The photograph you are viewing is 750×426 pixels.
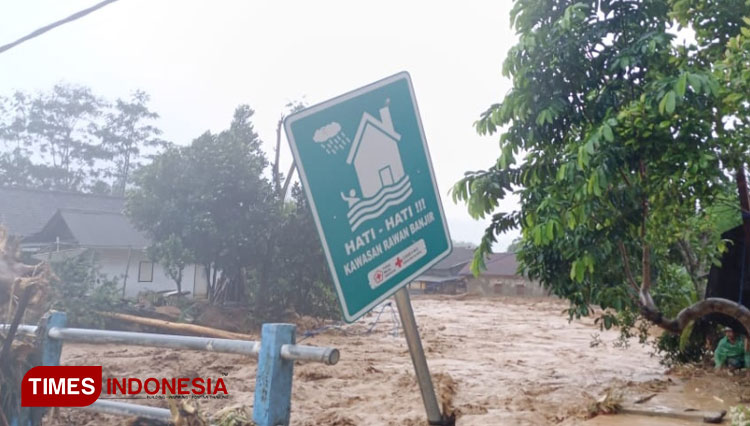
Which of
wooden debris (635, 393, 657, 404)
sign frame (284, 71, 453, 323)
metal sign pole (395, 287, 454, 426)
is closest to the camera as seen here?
sign frame (284, 71, 453, 323)

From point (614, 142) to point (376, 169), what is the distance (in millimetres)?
5335

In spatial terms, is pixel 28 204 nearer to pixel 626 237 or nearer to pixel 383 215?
pixel 626 237

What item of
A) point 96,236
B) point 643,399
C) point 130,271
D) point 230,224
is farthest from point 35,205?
point 643,399

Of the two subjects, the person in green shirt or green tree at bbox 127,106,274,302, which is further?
green tree at bbox 127,106,274,302

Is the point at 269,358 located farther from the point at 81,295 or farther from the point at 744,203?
the point at 81,295

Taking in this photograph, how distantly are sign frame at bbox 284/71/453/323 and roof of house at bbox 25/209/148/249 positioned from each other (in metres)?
22.4

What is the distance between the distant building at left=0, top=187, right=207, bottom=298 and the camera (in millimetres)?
22266

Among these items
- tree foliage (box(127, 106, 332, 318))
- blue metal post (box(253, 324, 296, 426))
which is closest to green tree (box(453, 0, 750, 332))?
blue metal post (box(253, 324, 296, 426))

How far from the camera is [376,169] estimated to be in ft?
5.28

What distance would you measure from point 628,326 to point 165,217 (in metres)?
13.1

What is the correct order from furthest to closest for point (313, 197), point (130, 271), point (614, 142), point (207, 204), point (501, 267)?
point (501, 267) < point (130, 271) < point (207, 204) < point (614, 142) < point (313, 197)

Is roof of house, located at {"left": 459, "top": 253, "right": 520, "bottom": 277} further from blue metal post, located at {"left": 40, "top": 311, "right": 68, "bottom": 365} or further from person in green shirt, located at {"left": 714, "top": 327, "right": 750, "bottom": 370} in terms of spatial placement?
blue metal post, located at {"left": 40, "top": 311, "right": 68, "bottom": 365}

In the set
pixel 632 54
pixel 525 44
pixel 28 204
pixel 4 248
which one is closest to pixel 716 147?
pixel 632 54

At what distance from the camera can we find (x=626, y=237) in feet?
24.2
